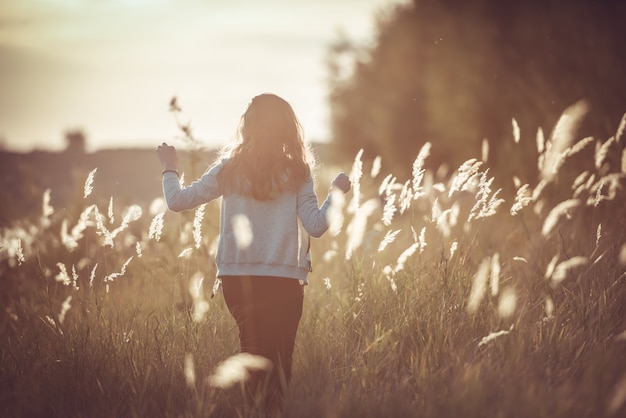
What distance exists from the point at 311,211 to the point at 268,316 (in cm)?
62

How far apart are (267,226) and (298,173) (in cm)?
34

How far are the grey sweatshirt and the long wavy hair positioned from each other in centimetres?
7

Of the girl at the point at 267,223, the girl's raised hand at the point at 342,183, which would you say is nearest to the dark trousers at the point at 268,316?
the girl at the point at 267,223

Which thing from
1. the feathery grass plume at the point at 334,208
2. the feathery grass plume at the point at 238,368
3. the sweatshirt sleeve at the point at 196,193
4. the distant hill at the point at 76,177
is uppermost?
the distant hill at the point at 76,177

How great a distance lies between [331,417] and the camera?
2826mm

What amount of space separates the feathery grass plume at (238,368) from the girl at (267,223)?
0.29 ft

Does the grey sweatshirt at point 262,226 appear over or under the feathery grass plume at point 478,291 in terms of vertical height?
over

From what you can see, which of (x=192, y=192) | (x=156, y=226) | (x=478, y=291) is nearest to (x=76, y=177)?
(x=156, y=226)

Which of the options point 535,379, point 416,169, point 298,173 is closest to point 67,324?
point 298,173

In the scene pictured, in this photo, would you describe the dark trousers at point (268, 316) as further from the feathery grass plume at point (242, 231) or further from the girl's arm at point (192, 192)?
the girl's arm at point (192, 192)

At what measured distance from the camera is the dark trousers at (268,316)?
3.29m

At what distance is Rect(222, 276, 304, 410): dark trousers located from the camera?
3.29 m

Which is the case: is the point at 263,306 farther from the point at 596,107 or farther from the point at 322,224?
the point at 596,107

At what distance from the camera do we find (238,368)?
312 centimetres
